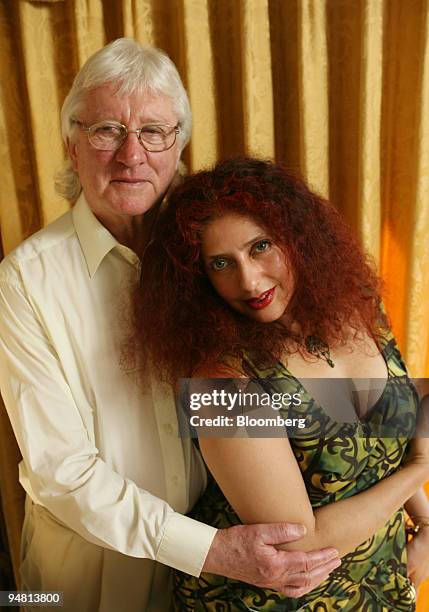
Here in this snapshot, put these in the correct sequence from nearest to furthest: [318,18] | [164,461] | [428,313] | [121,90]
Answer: [121,90]
[164,461]
[318,18]
[428,313]

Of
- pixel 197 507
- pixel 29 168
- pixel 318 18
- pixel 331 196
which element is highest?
pixel 318 18

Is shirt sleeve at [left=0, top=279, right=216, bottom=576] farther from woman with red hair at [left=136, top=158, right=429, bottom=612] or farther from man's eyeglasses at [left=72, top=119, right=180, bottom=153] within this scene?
man's eyeglasses at [left=72, top=119, right=180, bottom=153]

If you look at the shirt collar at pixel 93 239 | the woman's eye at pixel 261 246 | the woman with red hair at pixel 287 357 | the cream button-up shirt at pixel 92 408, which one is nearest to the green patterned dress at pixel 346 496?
the woman with red hair at pixel 287 357

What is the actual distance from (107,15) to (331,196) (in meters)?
0.70

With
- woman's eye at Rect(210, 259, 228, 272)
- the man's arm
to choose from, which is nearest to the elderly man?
the man's arm

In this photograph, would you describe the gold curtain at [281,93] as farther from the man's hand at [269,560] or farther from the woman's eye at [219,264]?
the man's hand at [269,560]

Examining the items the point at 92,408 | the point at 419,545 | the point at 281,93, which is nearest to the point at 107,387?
the point at 92,408

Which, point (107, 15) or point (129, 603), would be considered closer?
point (129, 603)

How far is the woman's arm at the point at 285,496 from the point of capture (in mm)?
1024

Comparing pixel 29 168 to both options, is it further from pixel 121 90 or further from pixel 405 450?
pixel 405 450

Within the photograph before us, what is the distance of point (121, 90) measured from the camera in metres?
1.10

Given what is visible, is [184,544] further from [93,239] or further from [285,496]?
[93,239]

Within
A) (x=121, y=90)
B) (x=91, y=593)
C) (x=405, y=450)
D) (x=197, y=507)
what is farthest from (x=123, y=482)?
(x=121, y=90)

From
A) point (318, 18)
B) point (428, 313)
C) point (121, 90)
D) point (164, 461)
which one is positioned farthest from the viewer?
point (428, 313)
